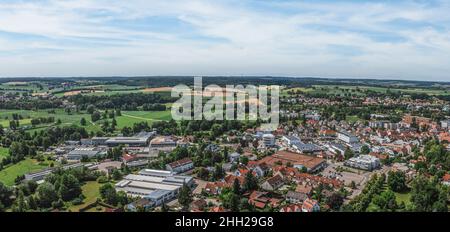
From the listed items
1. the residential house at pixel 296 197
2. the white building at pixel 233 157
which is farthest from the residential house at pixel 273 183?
the white building at pixel 233 157

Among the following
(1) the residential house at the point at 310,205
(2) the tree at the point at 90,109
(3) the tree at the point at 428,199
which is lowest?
(1) the residential house at the point at 310,205

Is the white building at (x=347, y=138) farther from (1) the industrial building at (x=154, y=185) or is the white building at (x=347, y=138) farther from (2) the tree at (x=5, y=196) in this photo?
(2) the tree at (x=5, y=196)

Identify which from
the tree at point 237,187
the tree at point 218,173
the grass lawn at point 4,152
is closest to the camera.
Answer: the tree at point 237,187

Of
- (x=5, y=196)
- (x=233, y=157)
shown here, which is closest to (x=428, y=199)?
(x=233, y=157)

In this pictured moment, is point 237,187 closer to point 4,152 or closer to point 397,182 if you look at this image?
point 397,182

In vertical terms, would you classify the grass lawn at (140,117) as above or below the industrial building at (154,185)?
above

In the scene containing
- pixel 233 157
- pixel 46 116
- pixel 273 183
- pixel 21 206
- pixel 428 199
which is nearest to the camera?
pixel 428 199

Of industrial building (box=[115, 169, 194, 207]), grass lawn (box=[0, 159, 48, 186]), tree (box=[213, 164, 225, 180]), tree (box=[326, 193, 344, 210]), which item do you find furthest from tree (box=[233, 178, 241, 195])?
grass lawn (box=[0, 159, 48, 186])
